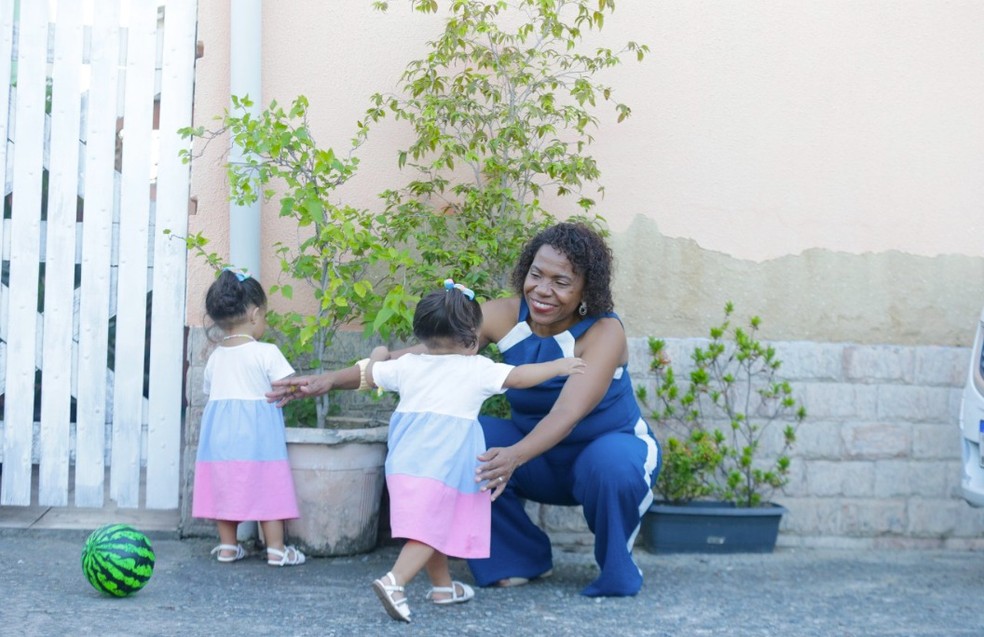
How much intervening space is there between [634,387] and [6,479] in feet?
8.72

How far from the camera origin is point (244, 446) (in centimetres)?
423

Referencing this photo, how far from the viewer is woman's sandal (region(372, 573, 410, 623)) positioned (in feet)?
11.4

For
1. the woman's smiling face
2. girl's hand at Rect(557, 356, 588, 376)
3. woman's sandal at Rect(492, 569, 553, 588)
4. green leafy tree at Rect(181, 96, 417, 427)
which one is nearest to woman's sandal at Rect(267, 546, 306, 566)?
green leafy tree at Rect(181, 96, 417, 427)

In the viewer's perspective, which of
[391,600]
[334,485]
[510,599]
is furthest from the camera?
[334,485]

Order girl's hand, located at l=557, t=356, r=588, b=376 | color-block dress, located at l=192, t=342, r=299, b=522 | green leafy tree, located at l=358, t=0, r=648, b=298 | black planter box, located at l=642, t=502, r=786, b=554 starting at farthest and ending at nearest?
black planter box, located at l=642, t=502, r=786, b=554
green leafy tree, located at l=358, t=0, r=648, b=298
color-block dress, located at l=192, t=342, r=299, b=522
girl's hand, located at l=557, t=356, r=588, b=376

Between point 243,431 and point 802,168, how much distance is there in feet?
8.64

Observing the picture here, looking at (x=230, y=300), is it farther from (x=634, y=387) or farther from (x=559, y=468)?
(x=634, y=387)

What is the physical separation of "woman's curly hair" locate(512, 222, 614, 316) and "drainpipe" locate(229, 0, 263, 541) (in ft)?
4.04

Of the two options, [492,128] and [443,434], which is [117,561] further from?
[492,128]

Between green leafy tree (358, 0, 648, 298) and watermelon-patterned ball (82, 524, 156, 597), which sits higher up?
green leafy tree (358, 0, 648, 298)

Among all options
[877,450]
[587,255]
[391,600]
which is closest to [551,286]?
[587,255]

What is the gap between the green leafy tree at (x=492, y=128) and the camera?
15.1ft

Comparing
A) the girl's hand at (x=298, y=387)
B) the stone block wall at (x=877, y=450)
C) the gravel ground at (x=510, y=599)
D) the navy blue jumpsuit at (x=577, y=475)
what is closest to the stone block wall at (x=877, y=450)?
the stone block wall at (x=877, y=450)

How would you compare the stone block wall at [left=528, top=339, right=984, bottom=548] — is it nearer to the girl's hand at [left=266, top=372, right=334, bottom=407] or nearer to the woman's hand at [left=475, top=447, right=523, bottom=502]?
the woman's hand at [left=475, top=447, right=523, bottom=502]
